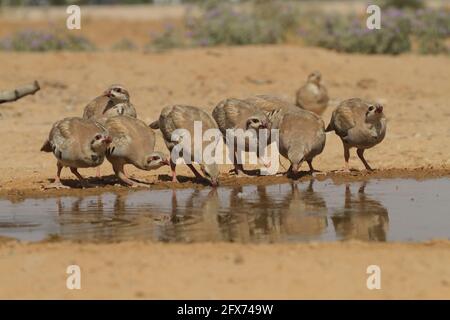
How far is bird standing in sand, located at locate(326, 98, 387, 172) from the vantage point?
1481cm

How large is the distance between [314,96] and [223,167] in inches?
192

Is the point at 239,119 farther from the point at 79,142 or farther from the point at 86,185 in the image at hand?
the point at 79,142

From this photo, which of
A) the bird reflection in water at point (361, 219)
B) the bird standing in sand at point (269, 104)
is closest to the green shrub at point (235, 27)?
the bird standing in sand at point (269, 104)

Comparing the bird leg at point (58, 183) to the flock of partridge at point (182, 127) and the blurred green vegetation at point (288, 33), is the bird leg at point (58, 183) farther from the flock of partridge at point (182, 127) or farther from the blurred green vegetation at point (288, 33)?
the blurred green vegetation at point (288, 33)

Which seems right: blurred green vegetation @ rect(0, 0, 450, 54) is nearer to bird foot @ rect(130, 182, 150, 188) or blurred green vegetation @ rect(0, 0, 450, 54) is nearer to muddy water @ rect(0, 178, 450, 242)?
muddy water @ rect(0, 178, 450, 242)

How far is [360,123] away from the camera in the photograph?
14.9m

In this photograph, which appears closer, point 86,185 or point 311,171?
point 86,185

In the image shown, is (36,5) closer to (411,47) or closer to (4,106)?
(411,47)

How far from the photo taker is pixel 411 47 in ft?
98.1

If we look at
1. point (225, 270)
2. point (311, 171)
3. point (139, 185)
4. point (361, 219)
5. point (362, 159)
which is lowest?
point (225, 270)

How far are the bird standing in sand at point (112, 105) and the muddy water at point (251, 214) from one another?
1.70 metres

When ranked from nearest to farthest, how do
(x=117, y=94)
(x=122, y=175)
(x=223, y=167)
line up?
1. (x=122, y=175)
2. (x=117, y=94)
3. (x=223, y=167)

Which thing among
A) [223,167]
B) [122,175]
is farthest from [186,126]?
[223,167]
